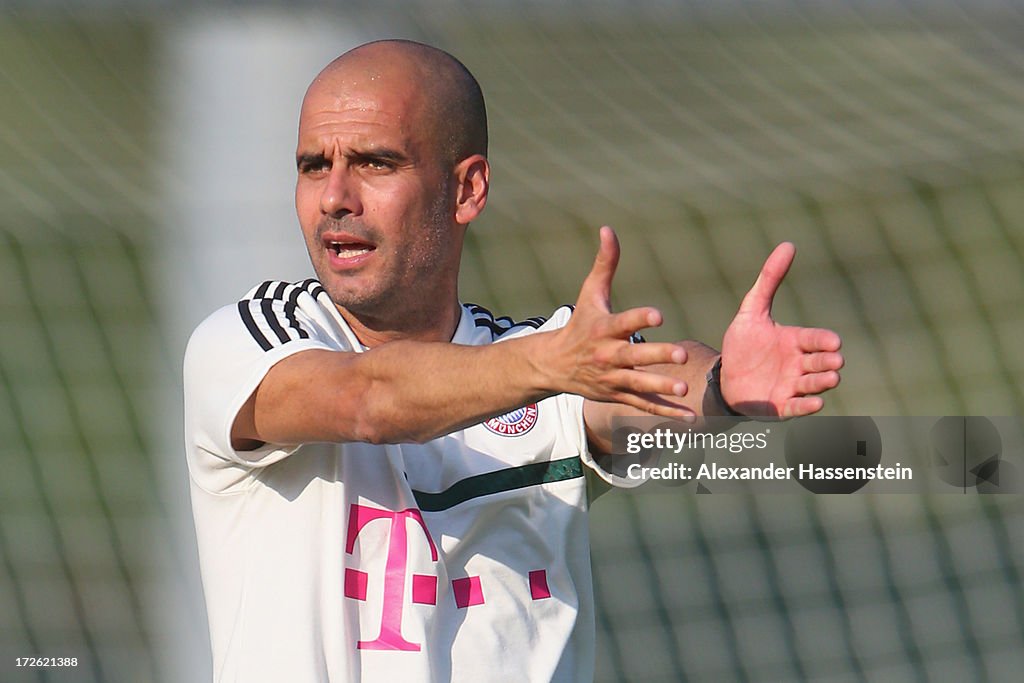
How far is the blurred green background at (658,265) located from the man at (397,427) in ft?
2.56

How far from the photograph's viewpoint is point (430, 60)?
2598 millimetres

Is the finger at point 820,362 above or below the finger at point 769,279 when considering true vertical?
below

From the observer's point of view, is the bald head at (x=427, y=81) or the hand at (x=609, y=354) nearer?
the hand at (x=609, y=354)

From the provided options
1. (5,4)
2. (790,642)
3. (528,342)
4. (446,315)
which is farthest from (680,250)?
(528,342)

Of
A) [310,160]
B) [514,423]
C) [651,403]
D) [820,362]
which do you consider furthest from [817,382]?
[310,160]

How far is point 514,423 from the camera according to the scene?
2570 mm

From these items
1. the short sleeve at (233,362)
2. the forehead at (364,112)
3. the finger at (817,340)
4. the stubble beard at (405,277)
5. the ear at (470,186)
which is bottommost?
the finger at (817,340)

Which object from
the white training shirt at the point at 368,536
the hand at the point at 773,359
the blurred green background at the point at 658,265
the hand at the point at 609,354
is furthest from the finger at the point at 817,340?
the blurred green background at the point at 658,265

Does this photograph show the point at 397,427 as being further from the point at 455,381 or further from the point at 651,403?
the point at 651,403

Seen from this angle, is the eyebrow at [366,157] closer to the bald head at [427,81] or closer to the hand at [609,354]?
the bald head at [427,81]

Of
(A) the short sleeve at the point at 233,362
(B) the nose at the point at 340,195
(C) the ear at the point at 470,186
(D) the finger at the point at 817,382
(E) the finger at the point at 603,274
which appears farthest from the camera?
(C) the ear at the point at 470,186

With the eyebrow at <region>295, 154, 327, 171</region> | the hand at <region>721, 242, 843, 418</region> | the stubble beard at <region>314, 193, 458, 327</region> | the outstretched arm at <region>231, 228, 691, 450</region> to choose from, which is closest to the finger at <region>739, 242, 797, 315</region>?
the hand at <region>721, 242, 843, 418</region>

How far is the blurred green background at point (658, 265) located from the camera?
4926mm

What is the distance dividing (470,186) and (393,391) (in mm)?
766
